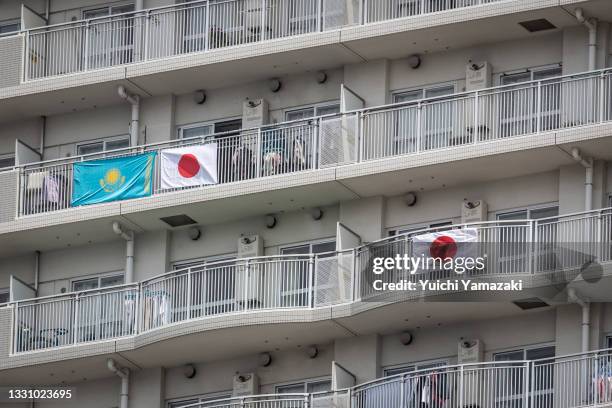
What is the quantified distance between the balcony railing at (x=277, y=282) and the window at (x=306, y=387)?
1934 mm

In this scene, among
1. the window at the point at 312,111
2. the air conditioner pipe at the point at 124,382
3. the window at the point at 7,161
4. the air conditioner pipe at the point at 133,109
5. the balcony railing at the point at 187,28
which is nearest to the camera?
the balcony railing at the point at 187,28

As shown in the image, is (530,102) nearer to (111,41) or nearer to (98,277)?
(111,41)

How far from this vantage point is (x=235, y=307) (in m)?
56.5

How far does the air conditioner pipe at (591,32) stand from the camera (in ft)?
182

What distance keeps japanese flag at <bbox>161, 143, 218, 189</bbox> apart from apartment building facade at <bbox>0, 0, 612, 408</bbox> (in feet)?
0.25

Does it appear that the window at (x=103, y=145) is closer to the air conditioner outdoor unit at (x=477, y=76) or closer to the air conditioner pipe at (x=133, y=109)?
the air conditioner pipe at (x=133, y=109)

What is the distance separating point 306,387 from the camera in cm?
5697

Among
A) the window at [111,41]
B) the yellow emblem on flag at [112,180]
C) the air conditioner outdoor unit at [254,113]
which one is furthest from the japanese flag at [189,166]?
the window at [111,41]

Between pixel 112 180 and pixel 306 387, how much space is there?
6640 mm

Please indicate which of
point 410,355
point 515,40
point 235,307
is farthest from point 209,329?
point 515,40

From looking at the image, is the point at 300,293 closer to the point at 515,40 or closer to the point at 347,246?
the point at 347,246

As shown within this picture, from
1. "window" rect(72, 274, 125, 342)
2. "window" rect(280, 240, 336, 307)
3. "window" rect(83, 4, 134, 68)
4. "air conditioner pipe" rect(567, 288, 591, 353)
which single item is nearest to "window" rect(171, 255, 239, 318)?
"window" rect(280, 240, 336, 307)

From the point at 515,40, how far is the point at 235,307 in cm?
844

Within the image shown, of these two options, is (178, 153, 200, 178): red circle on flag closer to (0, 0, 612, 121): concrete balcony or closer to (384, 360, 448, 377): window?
(0, 0, 612, 121): concrete balcony
